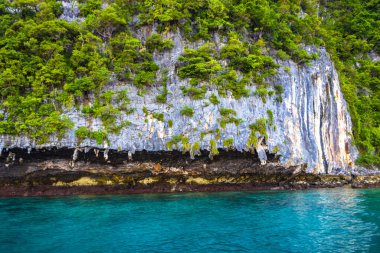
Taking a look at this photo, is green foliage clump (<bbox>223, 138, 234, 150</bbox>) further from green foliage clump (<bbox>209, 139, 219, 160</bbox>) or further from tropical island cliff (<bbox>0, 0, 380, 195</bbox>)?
green foliage clump (<bbox>209, 139, 219, 160</bbox>)

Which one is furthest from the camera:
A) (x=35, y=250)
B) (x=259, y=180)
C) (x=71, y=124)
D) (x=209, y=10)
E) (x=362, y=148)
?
(x=362, y=148)

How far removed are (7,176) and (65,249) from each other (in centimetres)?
1195

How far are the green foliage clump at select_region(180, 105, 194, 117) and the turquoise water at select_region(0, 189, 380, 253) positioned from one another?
17.4 ft

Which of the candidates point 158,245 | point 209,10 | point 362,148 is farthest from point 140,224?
point 362,148

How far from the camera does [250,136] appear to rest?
19359 millimetres

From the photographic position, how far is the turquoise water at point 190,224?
29.2 ft

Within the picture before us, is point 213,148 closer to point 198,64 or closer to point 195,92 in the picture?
point 195,92

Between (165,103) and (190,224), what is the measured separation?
9995 mm

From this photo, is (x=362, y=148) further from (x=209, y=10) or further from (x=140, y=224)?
(x=140, y=224)

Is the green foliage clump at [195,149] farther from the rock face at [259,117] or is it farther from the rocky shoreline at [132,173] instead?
the rocky shoreline at [132,173]

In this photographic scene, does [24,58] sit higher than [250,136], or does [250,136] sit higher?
[24,58]

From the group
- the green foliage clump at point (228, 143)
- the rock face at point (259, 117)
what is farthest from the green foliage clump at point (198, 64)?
the green foliage clump at point (228, 143)

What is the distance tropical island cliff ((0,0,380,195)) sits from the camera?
1802 centimetres

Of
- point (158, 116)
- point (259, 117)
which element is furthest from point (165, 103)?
point (259, 117)
